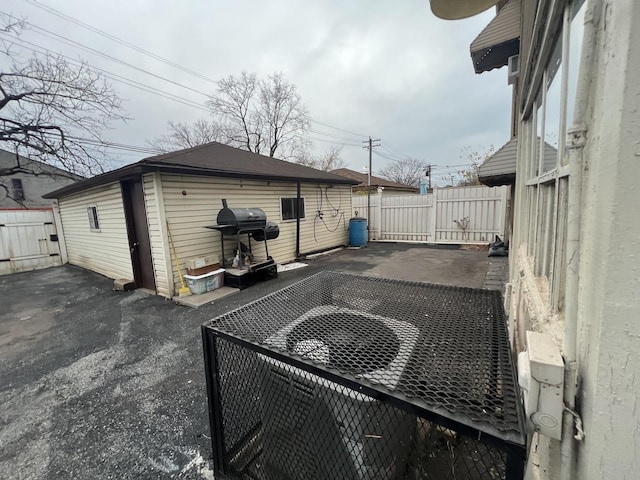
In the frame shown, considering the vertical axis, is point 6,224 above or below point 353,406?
above

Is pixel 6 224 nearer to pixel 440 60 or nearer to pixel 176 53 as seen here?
pixel 176 53

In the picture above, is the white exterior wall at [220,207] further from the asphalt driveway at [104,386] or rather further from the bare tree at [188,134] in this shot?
the bare tree at [188,134]

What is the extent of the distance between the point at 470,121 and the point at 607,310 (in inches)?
766

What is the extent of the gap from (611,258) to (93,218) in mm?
9303

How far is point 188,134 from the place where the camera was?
2131cm

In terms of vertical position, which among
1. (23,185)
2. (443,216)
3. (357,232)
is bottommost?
(357,232)

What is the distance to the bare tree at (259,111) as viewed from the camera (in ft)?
61.3

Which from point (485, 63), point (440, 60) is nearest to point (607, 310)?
point (485, 63)

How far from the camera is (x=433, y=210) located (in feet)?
31.6

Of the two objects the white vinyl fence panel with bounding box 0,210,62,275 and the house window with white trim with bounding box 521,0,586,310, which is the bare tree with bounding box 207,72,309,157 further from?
the house window with white trim with bounding box 521,0,586,310

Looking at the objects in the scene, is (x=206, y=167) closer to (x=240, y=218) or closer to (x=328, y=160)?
(x=240, y=218)

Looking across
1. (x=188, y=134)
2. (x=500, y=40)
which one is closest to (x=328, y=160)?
(x=188, y=134)

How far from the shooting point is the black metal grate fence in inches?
34.8

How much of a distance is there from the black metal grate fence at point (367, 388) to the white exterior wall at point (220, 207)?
4.27m
